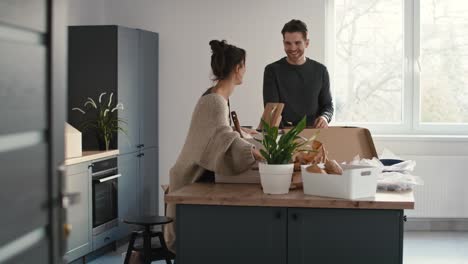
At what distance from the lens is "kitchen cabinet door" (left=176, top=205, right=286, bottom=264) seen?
Result: 3.06 meters

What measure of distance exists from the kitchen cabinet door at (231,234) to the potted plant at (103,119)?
9.14 ft

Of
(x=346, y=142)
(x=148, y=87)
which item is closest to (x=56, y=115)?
(x=346, y=142)

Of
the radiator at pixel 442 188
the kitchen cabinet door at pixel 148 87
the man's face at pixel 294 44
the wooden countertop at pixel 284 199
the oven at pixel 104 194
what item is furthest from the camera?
the radiator at pixel 442 188

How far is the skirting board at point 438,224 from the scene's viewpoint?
6734mm

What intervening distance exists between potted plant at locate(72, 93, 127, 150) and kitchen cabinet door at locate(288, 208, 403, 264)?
3.02 metres

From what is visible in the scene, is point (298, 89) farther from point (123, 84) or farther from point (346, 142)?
point (123, 84)

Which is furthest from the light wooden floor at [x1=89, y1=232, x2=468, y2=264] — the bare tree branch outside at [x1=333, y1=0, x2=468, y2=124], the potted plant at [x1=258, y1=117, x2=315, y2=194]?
the potted plant at [x1=258, y1=117, x2=315, y2=194]

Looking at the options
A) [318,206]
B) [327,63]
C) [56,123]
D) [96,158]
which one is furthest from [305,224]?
[327,63]

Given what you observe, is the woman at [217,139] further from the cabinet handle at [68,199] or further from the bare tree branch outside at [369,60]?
the bare tree branch outside at [369,60]

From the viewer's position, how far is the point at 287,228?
3.05 metres

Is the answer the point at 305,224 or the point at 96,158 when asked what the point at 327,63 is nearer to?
the point at 96,158

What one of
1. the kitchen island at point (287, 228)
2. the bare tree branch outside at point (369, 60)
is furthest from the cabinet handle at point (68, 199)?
the bare tree branch outside at point (369, 60)

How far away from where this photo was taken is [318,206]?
3.01 m

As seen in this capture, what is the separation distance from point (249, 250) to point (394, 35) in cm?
420
